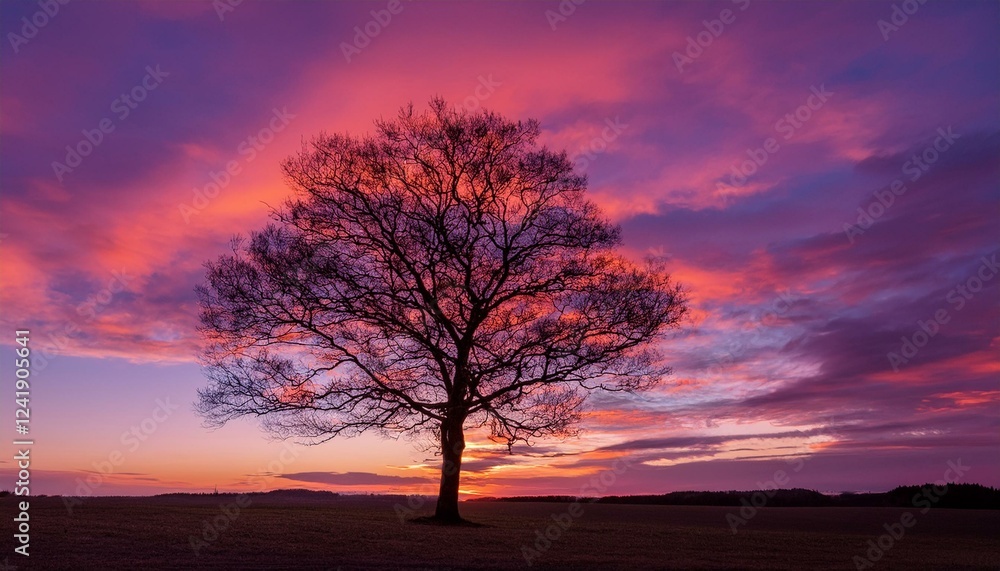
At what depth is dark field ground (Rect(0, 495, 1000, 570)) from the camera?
17.3m

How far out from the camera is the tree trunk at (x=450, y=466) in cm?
2802

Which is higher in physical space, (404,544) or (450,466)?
(450,466)

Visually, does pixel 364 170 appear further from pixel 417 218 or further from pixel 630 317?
pixel 630 317

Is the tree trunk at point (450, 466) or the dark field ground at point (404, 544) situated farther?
the tree trunk at point (450, 466)

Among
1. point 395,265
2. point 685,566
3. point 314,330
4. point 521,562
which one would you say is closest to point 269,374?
point 314,330

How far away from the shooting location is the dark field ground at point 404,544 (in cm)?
1733

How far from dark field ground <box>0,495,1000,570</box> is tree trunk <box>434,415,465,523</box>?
144 cm

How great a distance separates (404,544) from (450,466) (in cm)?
713

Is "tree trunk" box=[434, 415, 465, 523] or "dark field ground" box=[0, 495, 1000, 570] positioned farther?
"tree trunk" box=[434, 415, 465, 523]

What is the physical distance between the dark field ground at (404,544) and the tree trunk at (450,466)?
144 cm

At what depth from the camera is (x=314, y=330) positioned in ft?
91.0

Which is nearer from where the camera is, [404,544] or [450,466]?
[404,544]

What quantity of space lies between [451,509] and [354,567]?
38.9 feet

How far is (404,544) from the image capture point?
69.0 feet
